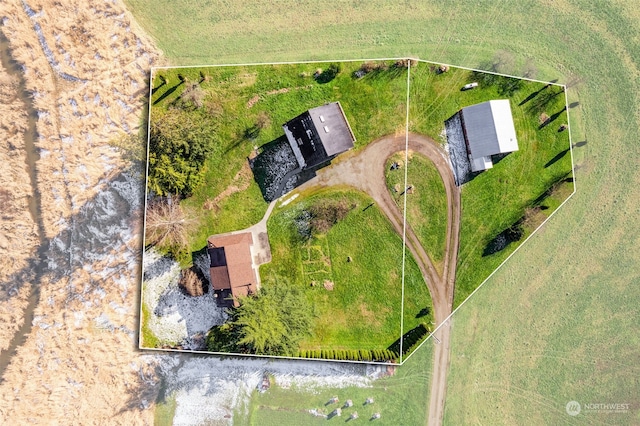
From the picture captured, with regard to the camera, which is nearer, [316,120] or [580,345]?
[316,120]

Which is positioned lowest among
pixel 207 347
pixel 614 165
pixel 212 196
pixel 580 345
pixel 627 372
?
pixel 627 372

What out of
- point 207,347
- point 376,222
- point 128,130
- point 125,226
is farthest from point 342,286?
point 128,130

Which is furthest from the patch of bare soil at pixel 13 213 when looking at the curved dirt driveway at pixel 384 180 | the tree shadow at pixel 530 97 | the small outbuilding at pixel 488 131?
the tree shadow at pixel 530 97

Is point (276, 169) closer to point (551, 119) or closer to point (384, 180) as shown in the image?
point (384, 180)

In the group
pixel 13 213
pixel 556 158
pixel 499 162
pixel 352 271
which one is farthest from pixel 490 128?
pixel 13 213

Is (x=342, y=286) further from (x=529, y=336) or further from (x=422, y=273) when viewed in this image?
(x=529, y=336)
